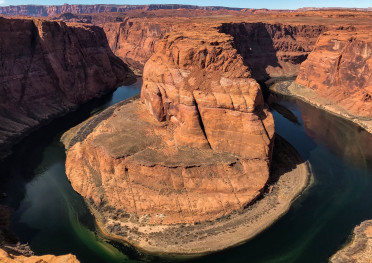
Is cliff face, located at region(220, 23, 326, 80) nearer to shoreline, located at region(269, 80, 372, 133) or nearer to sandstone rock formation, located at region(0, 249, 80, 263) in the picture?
shoreline, located at region(269, 80, 372, 133)

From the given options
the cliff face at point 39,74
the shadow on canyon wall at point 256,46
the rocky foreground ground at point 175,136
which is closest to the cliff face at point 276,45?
the shadow on canyon wall at point 256,46

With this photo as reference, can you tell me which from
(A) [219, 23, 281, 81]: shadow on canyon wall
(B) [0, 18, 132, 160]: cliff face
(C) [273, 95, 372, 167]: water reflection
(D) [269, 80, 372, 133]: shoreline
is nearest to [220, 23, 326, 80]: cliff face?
(A) [219, 23, 281, 81]: shadow on canyon wall

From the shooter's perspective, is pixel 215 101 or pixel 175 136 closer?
pixel 215 101

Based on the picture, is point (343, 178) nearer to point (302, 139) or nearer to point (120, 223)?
point (302, 139)

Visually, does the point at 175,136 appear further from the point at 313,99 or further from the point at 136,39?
the point at 136,39

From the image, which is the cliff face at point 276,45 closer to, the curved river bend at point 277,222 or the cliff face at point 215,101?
the curved river bend at point 277,222

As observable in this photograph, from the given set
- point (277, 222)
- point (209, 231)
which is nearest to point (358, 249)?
point (277, 222)
